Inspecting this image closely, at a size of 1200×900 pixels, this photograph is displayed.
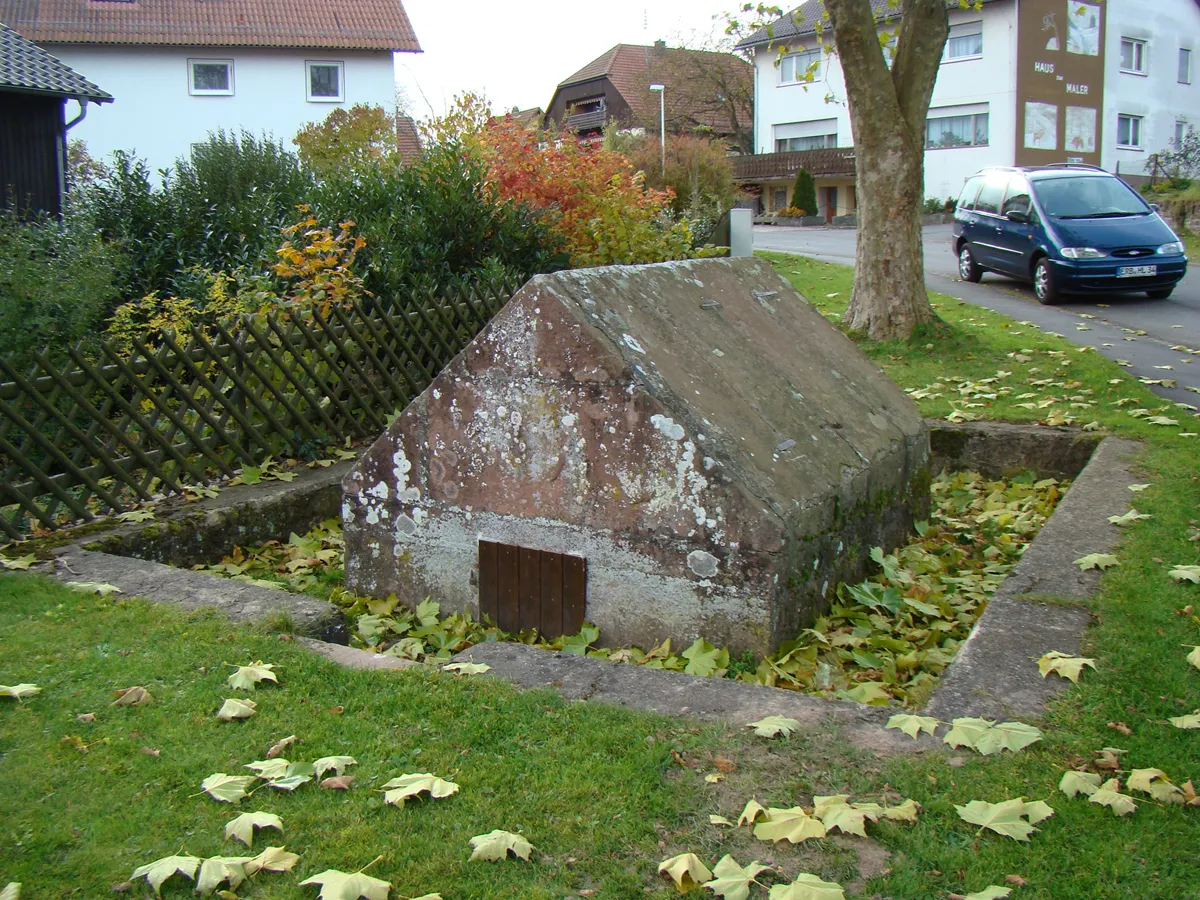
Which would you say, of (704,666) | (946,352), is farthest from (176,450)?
(946,352)

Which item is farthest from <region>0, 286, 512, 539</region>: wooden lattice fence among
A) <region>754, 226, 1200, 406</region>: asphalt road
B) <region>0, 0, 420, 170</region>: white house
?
<region>0, 0, 420, 170</region>: white house

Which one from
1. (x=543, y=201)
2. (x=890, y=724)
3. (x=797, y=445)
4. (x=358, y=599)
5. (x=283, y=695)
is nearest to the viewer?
(x=890, y=724)

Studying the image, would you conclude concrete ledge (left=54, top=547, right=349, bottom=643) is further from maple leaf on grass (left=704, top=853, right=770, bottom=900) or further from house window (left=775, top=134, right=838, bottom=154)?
house window (left=775, top=134, right=838, bottom=154)

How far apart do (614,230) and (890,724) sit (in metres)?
8.77

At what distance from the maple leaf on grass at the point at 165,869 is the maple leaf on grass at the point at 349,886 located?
287 millimetres

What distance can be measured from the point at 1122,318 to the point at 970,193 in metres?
4.99

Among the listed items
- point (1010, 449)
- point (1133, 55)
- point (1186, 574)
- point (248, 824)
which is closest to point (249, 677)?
point (248, 824)

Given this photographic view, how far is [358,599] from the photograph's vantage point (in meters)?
5.19

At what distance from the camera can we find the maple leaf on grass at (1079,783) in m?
2.82

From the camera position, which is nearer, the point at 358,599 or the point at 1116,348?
the point at 358,599

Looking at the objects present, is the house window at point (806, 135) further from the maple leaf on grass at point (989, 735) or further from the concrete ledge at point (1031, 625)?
the maple leaf on grass at point (989, 735)

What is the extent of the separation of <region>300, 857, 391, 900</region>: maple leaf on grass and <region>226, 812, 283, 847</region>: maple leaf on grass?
0.27 metres

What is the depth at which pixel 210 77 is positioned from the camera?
112 feet

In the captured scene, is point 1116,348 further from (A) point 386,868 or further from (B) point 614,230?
(A) point 386,868
